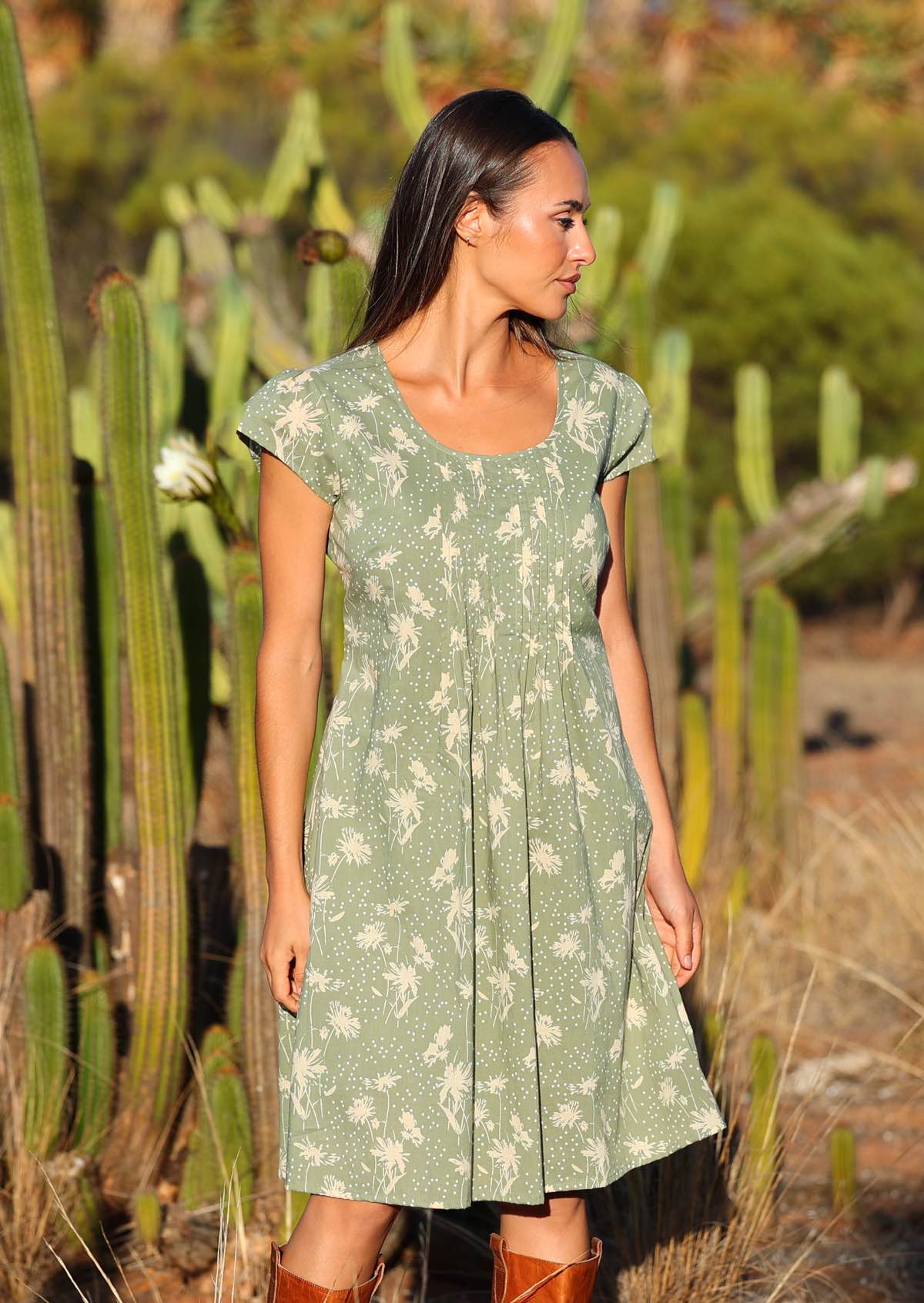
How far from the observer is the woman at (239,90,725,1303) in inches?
76.2

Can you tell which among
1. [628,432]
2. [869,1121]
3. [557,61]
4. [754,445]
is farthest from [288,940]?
[754,445]

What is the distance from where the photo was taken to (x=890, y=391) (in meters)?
11.5

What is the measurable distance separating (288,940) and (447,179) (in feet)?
3.19

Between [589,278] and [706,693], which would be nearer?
[589,278]

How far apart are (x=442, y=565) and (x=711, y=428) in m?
9.65

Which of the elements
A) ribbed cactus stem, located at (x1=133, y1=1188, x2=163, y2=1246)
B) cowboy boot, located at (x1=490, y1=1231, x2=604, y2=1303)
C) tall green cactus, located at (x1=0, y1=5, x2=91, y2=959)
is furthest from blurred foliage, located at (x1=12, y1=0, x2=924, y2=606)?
ribbed cactus stem, located at (x1=133, y1=1188, x2=163, y2=1246)

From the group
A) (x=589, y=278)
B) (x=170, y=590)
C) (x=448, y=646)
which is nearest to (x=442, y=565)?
(x=448, y=646)

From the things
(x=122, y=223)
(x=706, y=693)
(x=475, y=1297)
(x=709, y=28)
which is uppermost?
(x=709, y=28)

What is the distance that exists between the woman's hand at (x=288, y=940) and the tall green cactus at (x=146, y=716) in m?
1.23

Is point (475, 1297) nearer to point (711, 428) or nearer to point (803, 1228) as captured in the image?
point (803, 1228)

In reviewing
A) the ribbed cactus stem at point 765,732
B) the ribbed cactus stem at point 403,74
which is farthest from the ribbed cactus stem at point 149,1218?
the ribbed cactus stem at point 403,74

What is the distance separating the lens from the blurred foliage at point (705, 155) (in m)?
11.5

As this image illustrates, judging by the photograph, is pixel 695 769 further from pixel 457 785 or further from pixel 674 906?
pixel 457 785

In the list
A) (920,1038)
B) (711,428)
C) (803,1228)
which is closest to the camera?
(803,1228)
